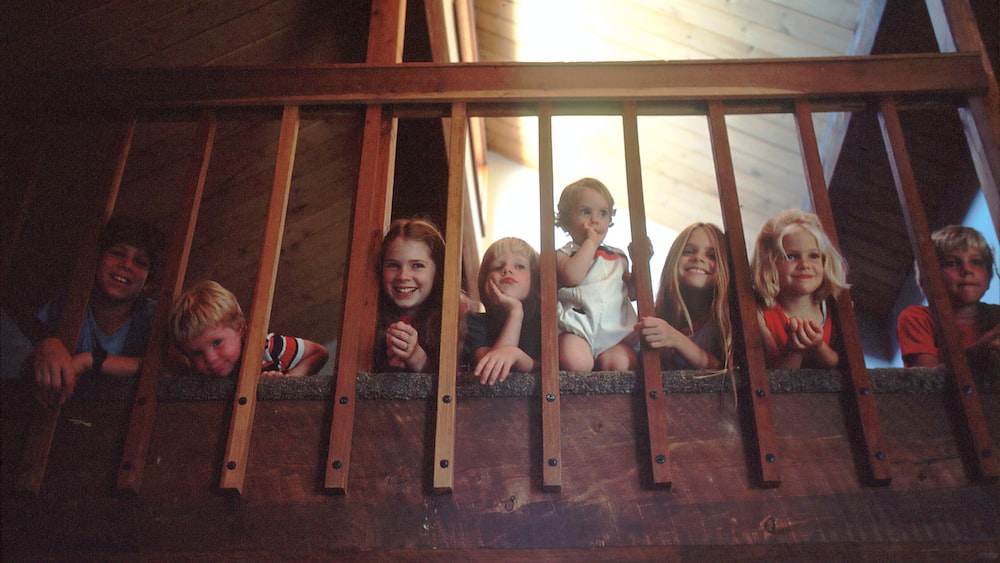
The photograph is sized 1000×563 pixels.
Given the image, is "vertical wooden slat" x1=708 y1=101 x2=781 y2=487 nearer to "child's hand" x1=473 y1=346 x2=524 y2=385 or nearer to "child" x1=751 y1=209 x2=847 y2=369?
"child" x1=751 y1=209 x2=847 y2=369

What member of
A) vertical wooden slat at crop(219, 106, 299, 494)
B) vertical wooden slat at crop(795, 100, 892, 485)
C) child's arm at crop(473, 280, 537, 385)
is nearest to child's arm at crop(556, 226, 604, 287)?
child's arm at crop(473, 280, 537, 385)

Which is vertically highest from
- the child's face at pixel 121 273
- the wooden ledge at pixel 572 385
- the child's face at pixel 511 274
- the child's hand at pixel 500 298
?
the child's face at pixel 121 273

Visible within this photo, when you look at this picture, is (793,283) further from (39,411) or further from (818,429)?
(39,411)

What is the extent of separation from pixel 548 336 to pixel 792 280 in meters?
0.62

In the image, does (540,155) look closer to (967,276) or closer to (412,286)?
(412,286)

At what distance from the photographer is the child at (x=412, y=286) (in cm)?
188

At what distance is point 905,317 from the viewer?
2.12 meters

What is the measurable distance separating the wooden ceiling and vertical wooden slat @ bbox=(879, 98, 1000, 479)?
97cm

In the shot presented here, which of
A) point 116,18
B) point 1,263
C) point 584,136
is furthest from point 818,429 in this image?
point 584,136

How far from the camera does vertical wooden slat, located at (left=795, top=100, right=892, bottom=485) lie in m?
1.59

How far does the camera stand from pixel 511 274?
1986 millimetres

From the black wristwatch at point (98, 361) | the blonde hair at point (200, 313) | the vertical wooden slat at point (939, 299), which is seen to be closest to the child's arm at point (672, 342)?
the vertical wooden slat at point (939, 299)

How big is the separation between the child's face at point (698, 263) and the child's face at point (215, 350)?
1.06m

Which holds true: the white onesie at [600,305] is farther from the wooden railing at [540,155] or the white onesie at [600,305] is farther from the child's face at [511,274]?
the wooden railing at [540,155]
